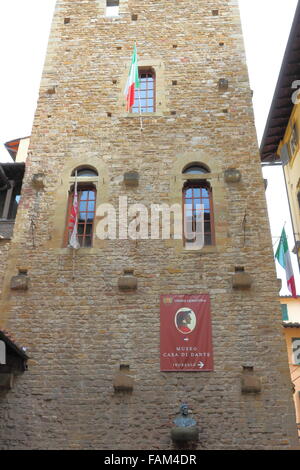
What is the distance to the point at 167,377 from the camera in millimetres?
8023

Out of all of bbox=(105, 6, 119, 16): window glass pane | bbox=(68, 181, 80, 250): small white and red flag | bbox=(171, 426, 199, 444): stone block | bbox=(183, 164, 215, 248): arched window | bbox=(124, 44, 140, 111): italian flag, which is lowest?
bbox=(171, 426, 199, 444): stone block

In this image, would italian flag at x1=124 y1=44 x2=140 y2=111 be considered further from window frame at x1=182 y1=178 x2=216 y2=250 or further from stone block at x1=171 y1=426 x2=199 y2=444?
stone block at x1=171 y1=426 x2=199 y2=444

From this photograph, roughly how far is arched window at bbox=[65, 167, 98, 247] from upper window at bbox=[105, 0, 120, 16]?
214 inches

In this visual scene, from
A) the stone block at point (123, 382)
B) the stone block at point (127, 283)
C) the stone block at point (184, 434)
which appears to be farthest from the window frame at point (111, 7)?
the stone block at point (184, 434)

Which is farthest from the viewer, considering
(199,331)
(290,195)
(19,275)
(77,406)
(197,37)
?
(290,195)

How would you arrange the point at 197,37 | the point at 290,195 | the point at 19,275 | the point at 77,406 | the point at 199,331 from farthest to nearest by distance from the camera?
the point at 290,195, the point at 197,37, the point at 19,275, the point at 199,331, the point at 77,406

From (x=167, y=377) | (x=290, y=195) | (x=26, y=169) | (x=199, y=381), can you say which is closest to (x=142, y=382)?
(x=167, y=377)

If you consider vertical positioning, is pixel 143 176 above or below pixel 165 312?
above

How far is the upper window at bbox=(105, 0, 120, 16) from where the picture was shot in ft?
42.2

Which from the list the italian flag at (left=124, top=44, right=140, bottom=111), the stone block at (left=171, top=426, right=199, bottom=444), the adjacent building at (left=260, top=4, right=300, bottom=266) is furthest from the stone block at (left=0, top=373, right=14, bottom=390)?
the adjacent building at (left=260, top=4, right=300, bottom=266)

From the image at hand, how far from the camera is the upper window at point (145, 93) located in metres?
11.3

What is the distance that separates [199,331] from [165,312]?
0.74 m

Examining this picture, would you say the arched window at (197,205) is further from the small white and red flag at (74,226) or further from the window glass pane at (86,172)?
the small white and red flag at (74,226)

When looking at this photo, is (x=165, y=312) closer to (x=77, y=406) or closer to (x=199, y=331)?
(x=199, y=331)
